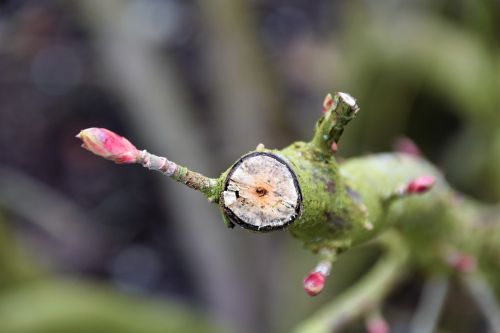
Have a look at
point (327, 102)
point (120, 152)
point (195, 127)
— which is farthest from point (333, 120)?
point (195, 127)

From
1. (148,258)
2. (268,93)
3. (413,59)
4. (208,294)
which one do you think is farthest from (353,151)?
(148,258)

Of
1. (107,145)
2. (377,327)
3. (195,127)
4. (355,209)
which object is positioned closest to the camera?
(107,145)

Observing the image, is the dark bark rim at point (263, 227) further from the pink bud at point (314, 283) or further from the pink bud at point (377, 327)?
the pink bud at point (377, 327)

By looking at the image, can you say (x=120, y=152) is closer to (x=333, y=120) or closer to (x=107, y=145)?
(x=107, y=145)

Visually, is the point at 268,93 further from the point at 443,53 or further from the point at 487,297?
the point at 487,297

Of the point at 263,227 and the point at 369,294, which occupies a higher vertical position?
Answer: the point at 369,294

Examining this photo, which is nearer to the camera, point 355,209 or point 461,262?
point 355,209

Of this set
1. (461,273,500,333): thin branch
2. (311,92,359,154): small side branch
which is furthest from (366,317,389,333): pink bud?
(311,92,359,154): small side branch

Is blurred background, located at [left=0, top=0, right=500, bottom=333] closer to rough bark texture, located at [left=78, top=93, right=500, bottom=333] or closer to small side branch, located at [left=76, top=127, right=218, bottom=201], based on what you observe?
rough bark texture, located at [left=78, top=93, right=500, bottom=333]

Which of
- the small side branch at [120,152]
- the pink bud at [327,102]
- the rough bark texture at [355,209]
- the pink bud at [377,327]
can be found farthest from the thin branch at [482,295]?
the small side branch at [120,152]
